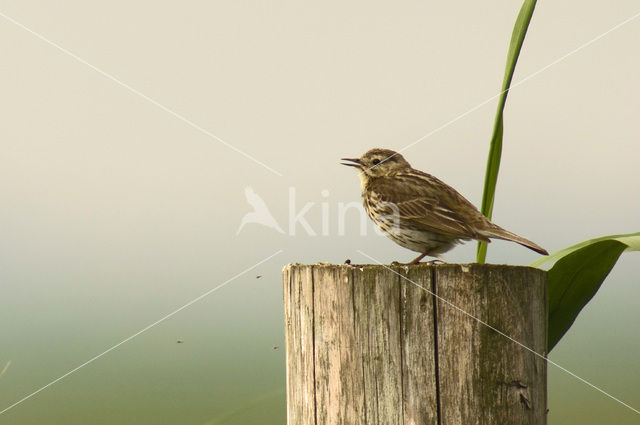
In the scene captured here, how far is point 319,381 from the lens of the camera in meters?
3.32

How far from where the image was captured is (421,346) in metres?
3.12

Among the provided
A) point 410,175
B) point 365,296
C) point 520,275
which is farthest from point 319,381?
A: point 410,175

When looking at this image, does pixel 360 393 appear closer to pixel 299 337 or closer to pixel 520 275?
pixel 299 337

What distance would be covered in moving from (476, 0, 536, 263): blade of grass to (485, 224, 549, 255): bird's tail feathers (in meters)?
0.31

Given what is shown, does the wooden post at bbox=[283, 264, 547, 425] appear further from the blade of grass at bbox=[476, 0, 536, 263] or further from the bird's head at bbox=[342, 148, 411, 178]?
the bird's head at bbox=[342, 148, 411, 178]

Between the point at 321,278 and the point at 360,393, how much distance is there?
0.58 m

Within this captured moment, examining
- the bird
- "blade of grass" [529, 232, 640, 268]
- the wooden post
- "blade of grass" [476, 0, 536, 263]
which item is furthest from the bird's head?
the wooden post

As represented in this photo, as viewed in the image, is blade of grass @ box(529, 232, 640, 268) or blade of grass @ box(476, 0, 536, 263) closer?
blade of grass @ box(529, 232, 640, 268)

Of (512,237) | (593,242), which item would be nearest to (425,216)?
(512,237)

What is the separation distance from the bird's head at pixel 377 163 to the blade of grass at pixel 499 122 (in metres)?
1.05

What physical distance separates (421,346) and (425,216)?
83.5 inches

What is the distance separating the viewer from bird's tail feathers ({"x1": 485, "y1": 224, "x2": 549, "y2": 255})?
460 centimetres

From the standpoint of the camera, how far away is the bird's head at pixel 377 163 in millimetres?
6164

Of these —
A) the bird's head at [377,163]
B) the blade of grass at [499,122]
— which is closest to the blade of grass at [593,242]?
the blade of grass at [499,122]
